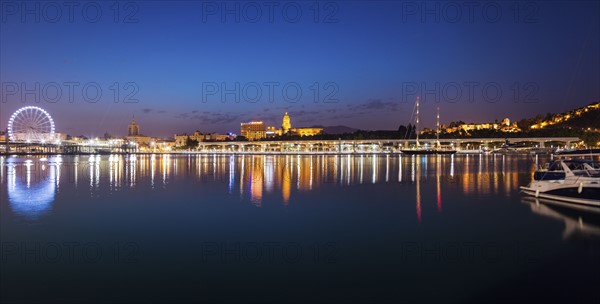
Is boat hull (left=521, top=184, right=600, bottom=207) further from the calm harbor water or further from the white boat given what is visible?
the calm harbor water

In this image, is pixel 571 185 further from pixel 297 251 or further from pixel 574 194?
pixel 297 251

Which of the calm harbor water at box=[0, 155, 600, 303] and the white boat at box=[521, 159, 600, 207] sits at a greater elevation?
the white boat at box=[521, 159, 600, 207]

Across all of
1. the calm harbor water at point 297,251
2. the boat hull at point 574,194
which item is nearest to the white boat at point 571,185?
the boat hull at point 574,194

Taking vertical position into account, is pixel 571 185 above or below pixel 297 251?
above

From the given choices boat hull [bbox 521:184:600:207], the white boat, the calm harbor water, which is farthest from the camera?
the white boat

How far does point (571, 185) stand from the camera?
20.5 metres

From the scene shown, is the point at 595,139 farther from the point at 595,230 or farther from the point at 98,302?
the point at 98,302

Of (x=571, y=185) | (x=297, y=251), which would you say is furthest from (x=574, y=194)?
(x=297, y=251)

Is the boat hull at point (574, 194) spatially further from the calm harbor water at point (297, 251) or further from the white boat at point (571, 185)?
the calm harbor water at point (297, 251)

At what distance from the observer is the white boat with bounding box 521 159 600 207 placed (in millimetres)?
19531

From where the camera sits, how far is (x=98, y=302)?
336 inches

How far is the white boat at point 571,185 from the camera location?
1953 cm

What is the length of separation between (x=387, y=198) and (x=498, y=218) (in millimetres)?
6910

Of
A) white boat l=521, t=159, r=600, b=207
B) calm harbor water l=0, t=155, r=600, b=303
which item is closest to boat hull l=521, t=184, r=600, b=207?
white boat l=521, t=159, r=600, b=207
